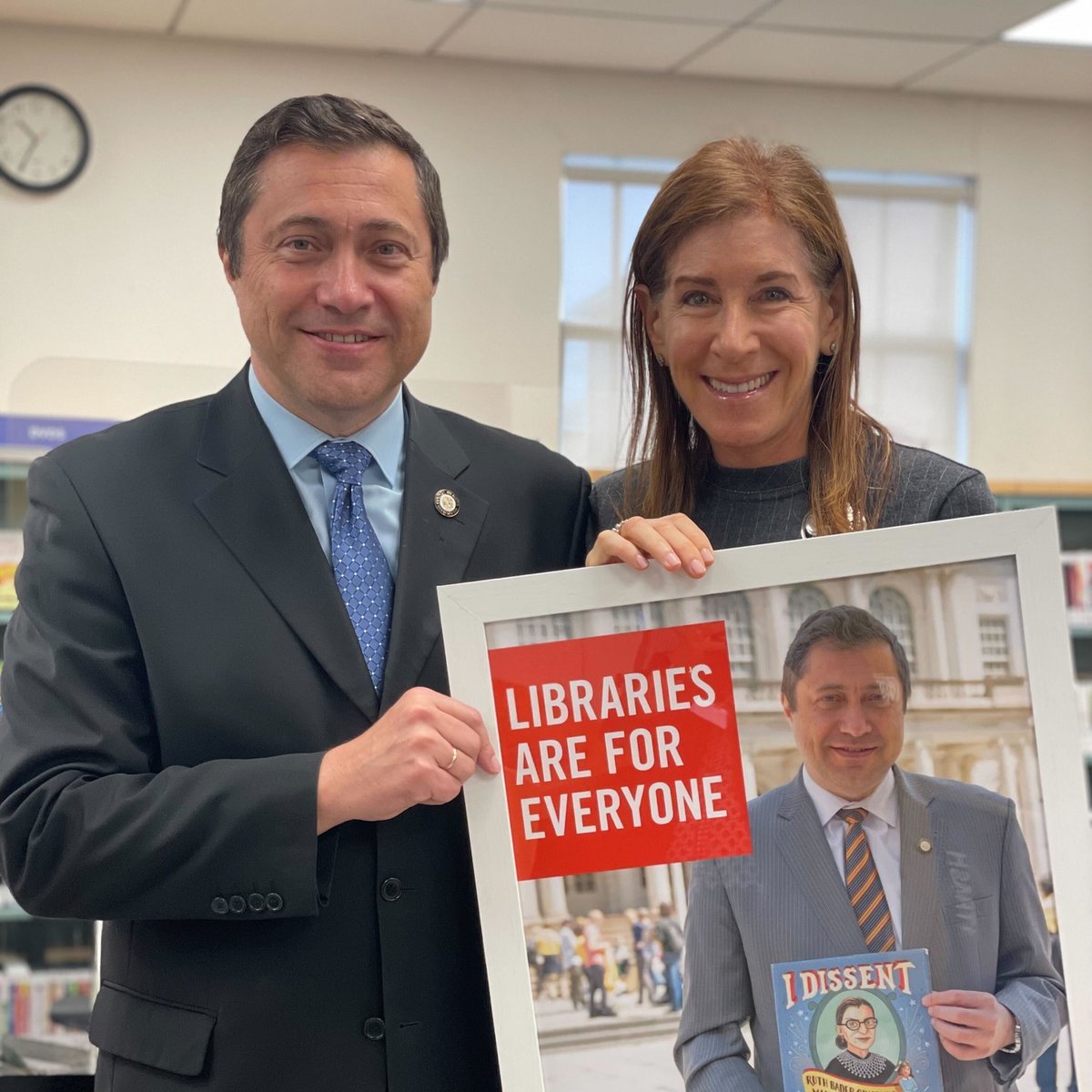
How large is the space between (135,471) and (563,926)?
702mm

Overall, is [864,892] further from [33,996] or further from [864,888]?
[33,996]

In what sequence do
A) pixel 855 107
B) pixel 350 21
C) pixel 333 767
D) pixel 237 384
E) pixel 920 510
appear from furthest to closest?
pixel 855 107 < pixel 350 21 < pixel 237 384 < pixel 920 510 < pixel 333 767

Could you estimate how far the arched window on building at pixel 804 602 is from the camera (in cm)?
143

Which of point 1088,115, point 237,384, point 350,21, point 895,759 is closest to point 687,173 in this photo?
point 237,384

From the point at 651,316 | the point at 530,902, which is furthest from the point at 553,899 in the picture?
the point at 651,316

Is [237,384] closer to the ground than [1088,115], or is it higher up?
closer to the ground

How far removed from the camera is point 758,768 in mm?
1427

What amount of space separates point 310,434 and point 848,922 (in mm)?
820

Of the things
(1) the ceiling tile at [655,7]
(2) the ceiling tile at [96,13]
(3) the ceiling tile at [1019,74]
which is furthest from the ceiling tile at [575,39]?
(3) the ceiling tile at [1019,74]

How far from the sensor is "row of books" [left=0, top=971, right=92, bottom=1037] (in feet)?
14.4

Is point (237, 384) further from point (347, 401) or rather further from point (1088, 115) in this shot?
point (1088, 115)

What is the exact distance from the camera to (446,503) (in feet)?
5.50

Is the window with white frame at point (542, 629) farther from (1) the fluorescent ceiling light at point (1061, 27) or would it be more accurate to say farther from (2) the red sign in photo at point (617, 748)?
(1) the fluorescent ceiling light at point (1061, 27)

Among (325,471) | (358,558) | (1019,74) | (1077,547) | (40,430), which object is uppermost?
(1019,74)
